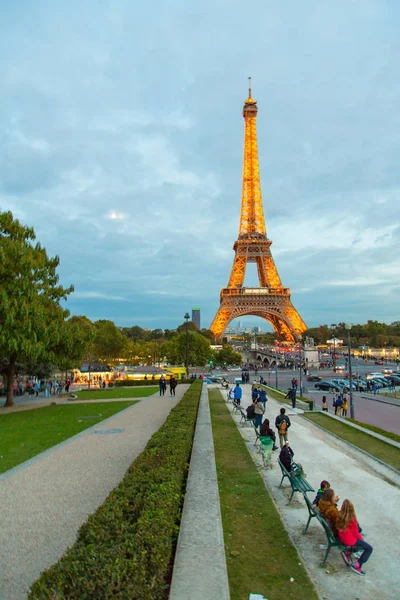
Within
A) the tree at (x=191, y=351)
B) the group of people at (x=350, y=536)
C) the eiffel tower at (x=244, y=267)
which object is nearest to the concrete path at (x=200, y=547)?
the group of people at (x=350, y=536)

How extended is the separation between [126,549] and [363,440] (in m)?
11.4

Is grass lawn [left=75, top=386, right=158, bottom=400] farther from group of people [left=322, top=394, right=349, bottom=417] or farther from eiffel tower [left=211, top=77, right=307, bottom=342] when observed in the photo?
eiffel tower [left=211, top=77, right=307, bottom=342]

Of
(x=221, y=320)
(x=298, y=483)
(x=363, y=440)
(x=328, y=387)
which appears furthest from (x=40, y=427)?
(x=221, y=320)

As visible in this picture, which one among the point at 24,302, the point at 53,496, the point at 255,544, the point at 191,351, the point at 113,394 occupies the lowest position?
the point at 113,394

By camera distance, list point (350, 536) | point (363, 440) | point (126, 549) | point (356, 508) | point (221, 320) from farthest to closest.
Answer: point (221, 320) → point (363, 440) → point (356, 508) → point (350, 536) → point (126, 549)

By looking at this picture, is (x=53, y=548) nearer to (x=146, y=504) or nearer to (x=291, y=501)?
(x=146, y=504)

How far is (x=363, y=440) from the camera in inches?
551

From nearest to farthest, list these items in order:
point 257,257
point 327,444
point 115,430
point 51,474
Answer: point 51,474 < point 327,444 < point 115,430 < point 257,257

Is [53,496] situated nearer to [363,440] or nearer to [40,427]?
[40,427]

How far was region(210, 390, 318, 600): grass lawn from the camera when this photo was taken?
5.00 metres

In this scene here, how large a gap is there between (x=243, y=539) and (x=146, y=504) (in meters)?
1.56

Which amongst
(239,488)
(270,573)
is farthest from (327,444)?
(270,573)

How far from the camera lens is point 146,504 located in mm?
6168

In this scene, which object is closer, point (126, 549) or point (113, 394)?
point (126, 549)
